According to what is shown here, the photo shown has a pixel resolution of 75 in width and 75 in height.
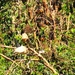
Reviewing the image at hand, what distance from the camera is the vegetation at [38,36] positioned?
92.5 inches

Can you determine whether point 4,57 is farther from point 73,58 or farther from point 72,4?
point 72,4

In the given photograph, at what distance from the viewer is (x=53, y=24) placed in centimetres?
268

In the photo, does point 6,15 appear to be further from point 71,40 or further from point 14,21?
point 71,40

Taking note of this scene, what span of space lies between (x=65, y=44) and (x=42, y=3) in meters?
0.47

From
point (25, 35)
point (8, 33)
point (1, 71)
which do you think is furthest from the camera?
point (8, 33)

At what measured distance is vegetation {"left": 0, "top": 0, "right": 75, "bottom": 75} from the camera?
2350mm

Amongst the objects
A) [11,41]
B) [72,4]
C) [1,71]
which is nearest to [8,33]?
[11,41]

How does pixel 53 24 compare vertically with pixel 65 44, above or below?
above

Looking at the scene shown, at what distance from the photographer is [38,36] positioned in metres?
2.65

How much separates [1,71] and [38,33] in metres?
0.55

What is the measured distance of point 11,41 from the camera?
267cm

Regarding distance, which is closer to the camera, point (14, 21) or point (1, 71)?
point (1, 71)

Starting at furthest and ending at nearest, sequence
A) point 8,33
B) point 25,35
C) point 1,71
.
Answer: point 8,33
point 25,35
point 1,71

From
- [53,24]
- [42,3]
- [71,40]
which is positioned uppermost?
[42,3]
